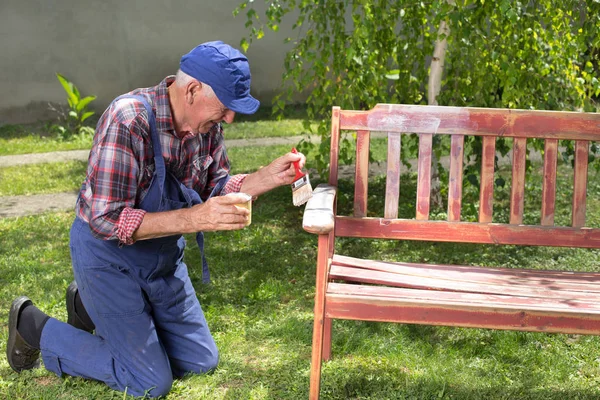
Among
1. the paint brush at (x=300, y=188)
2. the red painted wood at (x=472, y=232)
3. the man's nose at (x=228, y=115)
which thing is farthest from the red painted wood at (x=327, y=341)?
the man's nose at (x=228, y=115)

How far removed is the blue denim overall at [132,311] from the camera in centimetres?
310

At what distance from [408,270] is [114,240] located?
126 centimetres

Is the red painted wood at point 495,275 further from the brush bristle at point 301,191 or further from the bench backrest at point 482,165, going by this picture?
the brush bristle at point 301,191

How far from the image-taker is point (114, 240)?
3.08 m

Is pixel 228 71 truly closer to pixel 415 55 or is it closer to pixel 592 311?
pixel 592 311

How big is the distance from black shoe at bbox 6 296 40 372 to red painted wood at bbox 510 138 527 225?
2.26 metres

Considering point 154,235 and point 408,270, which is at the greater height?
point 154,235

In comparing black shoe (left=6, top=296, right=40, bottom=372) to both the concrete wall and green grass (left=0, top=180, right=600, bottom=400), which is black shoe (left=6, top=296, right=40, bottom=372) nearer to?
green grass (left=0, top=180, right=600, bottom=400)

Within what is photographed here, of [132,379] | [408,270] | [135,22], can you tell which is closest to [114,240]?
[132,379]

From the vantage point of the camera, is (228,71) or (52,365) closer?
(228,71)

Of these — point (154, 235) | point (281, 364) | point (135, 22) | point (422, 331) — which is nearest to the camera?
point (154, 235)

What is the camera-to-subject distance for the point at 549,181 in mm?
3336

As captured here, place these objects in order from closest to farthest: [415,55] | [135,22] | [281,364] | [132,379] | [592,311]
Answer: [592,311] → [132,379] → [281,364] → [415,55] → [135,22]

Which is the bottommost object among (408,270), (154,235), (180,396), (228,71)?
(180,396)
